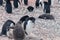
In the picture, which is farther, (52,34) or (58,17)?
(58,17)

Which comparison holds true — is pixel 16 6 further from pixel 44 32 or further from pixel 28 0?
pixel 44 32

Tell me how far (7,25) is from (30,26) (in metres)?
0.84

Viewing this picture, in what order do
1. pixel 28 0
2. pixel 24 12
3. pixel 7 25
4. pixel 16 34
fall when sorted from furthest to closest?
pixel 28 0 → pixel 24 12 → pixel 7 25 → pixel 16 34

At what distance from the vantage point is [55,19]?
11867mm

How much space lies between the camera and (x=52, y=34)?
8.96 metres

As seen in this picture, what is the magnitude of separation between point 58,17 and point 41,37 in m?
4.04

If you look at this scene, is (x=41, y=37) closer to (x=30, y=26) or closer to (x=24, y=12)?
(x=30, y=26)

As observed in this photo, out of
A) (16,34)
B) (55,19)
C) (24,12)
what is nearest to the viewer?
(16,34)

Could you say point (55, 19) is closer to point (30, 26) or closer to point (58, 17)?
point (58, 17)

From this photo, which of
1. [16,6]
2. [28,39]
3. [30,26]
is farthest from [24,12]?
[28,39]

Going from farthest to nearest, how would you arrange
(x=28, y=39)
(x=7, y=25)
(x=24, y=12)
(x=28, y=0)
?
(x=28, y=0)
(x=24, y=12)
(x=7, y=25)
(x=28, y=39)

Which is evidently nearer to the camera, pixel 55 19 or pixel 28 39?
pixel 28 39

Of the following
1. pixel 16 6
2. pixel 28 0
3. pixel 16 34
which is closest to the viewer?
pixel 16 34

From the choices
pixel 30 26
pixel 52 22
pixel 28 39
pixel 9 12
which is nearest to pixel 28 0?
pixel 9 12
